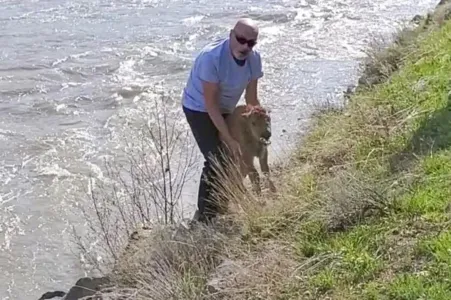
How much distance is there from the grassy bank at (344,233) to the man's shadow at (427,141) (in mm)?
13

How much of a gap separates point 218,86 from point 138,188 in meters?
2.27

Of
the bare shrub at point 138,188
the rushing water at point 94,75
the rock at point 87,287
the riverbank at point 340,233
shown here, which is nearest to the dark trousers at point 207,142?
the bare shrub at point 138,188

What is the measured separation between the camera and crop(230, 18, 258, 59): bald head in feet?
21.8

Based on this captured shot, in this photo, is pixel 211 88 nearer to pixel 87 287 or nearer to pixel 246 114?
pixel 246 114

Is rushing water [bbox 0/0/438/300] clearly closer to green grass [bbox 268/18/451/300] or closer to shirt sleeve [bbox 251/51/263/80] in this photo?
green grass [bbox 268/18/451/300]

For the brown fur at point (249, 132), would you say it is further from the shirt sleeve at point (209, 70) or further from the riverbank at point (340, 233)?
the shirt sleeve at point (209, 70)

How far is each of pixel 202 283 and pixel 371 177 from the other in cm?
170

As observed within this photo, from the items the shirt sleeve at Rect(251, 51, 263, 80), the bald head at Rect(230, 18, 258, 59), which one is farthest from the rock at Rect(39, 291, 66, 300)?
the bald head at Rect(230, 18, 258, 59)

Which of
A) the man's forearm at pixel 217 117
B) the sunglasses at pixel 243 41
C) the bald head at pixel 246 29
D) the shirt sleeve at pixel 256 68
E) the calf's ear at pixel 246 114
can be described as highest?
the bald head at pixel 246 29

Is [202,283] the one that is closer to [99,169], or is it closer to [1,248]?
[1,248]

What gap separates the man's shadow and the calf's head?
117cm

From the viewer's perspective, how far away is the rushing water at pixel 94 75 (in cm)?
941

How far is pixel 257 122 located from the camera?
737cm

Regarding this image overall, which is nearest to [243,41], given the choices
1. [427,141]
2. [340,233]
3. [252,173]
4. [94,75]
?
[252,173]
